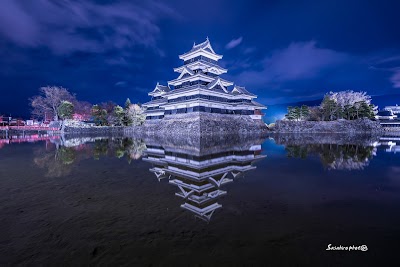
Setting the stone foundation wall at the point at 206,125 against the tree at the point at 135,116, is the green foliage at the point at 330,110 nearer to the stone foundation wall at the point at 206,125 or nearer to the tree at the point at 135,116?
the stone foundation wall at the point at 206,125

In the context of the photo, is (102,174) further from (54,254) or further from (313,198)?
(313,198)

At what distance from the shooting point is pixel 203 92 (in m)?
30.8

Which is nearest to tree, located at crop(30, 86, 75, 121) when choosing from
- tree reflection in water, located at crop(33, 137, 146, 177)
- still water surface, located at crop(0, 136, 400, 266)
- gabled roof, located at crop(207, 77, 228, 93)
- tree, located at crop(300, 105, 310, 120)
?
gabled roof, located at crop(207, 77, 228, 93)

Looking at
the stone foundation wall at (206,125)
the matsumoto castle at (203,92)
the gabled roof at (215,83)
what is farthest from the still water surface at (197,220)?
the gabled roof at (215,83)

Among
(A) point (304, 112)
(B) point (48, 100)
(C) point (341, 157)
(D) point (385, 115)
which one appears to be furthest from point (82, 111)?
(D) point (385, 115)

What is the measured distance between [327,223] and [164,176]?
4860 millimetres

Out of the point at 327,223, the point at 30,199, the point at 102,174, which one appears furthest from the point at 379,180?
the point at 30,199

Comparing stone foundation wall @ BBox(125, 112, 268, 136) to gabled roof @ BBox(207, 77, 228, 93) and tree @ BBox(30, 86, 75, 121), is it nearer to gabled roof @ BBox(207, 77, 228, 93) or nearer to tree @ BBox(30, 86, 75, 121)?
gabled roof @ BBox(207, 77, 228, 93)

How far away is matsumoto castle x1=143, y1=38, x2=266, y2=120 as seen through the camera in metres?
31.0

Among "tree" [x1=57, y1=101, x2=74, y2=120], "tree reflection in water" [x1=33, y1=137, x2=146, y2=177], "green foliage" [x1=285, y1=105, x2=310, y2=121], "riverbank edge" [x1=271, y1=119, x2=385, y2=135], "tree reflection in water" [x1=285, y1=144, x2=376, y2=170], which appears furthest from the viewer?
"tree" [x1=57, y1=101, x2=74, y2=120]

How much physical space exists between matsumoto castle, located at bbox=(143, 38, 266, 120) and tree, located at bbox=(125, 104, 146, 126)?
826 inches

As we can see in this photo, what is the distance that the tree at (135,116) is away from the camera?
54169 mm

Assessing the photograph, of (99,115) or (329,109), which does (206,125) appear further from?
(99,115)

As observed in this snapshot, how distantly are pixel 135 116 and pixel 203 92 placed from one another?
31.1 m
